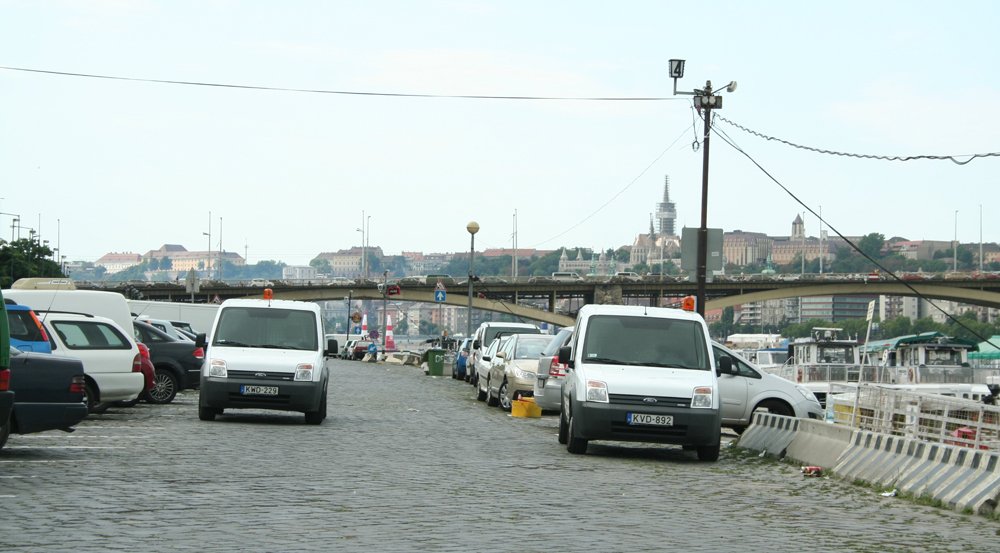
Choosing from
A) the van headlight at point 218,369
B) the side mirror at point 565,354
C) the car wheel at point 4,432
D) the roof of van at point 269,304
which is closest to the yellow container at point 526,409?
the roof of van at point 269,304

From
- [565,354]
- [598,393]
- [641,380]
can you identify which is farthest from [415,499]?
[565,354]

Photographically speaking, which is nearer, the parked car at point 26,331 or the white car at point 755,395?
the parked car at point 26,331

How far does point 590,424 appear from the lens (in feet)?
55.5

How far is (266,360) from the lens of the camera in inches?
830

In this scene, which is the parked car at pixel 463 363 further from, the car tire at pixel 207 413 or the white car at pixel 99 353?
the car tire at pixel 207 413

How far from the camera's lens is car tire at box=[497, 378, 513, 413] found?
93.1 feet

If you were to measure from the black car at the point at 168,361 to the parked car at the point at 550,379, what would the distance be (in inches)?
266

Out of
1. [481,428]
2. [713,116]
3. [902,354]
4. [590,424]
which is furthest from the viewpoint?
[902,354]

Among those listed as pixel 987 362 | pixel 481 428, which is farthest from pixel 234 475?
pixel 987 362

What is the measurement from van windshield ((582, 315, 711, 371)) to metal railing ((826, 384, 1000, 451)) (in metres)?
2.34

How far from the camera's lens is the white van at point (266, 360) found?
2088 centimetres

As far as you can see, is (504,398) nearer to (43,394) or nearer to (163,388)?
(163,388)

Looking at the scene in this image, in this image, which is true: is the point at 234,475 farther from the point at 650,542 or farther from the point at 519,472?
the point at 650,542

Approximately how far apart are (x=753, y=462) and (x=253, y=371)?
24.5ft
